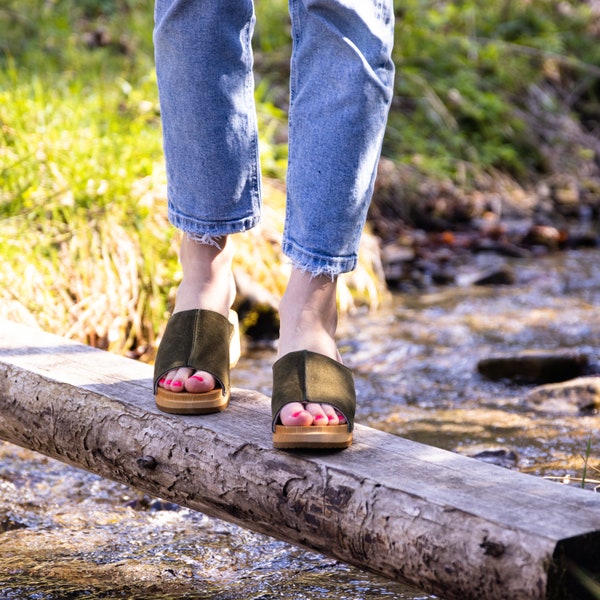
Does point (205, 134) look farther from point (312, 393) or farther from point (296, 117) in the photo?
point (312, 393)

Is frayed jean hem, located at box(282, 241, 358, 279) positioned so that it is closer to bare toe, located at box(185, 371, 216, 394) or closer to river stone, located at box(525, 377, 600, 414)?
bare toe, located at box(185, 371, 216, 394)

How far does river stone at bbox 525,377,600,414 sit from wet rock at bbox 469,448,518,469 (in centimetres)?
40

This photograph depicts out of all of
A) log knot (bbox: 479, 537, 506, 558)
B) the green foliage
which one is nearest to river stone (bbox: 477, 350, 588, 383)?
log knot (bbox: 479, 537, 506, 558)

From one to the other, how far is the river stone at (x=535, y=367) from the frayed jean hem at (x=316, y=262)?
57.7 inches

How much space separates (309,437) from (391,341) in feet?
6.34

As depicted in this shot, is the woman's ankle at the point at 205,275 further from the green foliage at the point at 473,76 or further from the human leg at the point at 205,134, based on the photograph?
the green foliage at the point at 473,76

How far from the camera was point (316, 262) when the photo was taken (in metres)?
1.39

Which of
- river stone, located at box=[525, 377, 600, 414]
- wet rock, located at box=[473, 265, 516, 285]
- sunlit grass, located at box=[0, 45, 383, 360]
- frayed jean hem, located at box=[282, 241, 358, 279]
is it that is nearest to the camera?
frayed jean hem, located at box=[282, 241, 358, 279]

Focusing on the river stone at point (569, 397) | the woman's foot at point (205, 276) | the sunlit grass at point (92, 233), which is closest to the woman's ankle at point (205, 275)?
the woman's foot at point (205, 276)

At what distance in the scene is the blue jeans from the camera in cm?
135

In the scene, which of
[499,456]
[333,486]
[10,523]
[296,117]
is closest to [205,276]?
[296,117]

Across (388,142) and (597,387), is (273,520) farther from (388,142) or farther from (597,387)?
(388,142)

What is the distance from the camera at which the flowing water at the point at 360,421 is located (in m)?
1.51

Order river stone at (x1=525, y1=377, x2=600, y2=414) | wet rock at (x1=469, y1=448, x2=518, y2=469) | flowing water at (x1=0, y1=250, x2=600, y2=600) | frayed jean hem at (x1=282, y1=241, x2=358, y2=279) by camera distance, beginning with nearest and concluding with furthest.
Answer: frayed jean hem at (x1=282, y1=241, x2=358, y2=279) → flowing water at (x1=0, y1=250, x2=600, y2=600) → wet rock at (x1=469, y1=448, x2=518, y2=469) → river stone at (x1=525, y1=377, x2=600, y2=414)
